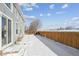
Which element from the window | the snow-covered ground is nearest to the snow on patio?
the snow-covered ground

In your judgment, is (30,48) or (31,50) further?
(30,48)

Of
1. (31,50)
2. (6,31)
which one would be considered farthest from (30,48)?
(6,31)

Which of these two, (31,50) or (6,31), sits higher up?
(6,31)

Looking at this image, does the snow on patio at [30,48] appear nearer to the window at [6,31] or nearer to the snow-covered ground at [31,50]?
the snow-covered ground at [31,50]

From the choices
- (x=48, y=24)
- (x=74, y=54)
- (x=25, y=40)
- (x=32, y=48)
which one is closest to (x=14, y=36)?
(x=25, y=40)

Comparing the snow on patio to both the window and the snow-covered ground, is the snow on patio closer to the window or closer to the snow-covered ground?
the snow-covered ground

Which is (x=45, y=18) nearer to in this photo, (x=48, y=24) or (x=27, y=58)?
(x=48, y=24)

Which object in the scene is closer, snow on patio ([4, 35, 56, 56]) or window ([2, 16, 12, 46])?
snow on patio ([4, 35, 56, 56])

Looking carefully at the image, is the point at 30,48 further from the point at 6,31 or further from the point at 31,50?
the point at 6,31

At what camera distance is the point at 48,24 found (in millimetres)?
4566

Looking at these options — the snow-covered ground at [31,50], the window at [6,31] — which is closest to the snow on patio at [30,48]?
the snow-covered ground at [31,50]

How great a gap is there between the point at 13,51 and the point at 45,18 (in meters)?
1.32

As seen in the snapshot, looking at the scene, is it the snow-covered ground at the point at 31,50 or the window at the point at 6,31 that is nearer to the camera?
the snow-covered ground at the point at 31,50

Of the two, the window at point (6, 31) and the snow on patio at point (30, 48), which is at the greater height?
the window at point (6, 31)
